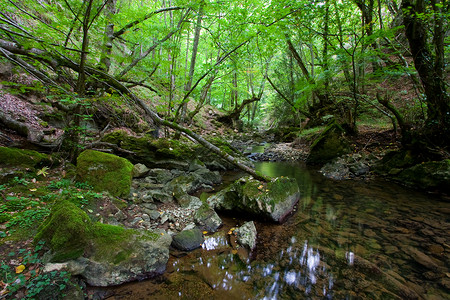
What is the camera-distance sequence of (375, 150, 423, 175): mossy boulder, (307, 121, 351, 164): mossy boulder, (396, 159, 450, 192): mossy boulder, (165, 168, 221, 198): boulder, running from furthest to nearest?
(307, 121, 351, 164): mossy boulder
(375, 150, 423, 175): mossy boulder
(396, 159, 450, 192): mossy boulder
(165, 168, 221, 198): boulder

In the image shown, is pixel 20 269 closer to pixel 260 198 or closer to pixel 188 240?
pixel 188 240

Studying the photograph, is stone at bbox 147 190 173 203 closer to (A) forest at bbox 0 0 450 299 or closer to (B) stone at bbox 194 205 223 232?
(A) forest at bbox 0 0 450 299

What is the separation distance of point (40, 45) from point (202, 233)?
4.29 metres

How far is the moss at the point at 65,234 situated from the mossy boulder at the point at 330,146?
9.70 m

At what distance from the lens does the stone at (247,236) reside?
334 cm

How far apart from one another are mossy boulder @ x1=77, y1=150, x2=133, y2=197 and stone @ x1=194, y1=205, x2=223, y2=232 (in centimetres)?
163

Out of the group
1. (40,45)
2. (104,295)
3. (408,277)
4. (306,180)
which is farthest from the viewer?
(306,180)

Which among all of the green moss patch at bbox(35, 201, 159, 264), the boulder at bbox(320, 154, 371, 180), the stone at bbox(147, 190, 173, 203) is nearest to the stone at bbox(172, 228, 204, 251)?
the green moss patch at bbox(35, 201, 159, 264)

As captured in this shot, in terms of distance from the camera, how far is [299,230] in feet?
→ 12.7

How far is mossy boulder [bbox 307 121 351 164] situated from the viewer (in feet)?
30.1

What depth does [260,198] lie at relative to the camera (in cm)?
417

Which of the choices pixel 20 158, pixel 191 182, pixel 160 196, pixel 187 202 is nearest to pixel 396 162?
pixel 191 182

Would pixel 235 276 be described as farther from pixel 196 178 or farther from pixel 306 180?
pixel 306 180

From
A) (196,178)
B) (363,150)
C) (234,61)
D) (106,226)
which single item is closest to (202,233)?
(106,226)
